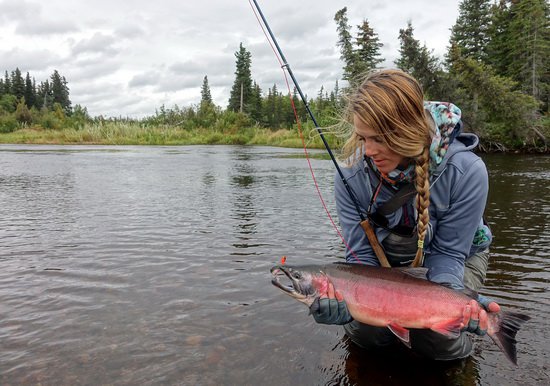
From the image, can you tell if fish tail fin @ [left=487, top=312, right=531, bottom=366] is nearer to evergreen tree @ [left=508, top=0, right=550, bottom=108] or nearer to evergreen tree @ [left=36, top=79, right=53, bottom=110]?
evergreen tree @ [left=508, top=0, right=550, bottom=108]

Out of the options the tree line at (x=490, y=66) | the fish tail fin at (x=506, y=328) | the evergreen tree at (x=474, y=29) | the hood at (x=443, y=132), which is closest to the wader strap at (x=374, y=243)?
the hood at (x=443, y=132)

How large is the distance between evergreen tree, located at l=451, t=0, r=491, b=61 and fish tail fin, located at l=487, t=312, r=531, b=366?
5285cm

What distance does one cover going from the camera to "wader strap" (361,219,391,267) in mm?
3250

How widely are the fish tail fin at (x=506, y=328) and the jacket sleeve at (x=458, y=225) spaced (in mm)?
374

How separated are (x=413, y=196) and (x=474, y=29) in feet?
181

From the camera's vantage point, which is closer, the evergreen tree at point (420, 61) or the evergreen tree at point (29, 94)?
the evergreen tree at point (420, 61)

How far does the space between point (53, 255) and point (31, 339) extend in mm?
2768

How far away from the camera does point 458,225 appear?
3.09m

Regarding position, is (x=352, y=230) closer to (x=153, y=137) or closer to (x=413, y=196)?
(x=413, y=196)

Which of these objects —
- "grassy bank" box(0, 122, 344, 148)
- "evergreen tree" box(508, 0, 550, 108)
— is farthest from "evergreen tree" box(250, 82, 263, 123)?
"evergreen tree" box(508, 0, 550, 108)

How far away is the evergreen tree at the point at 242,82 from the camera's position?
239ft

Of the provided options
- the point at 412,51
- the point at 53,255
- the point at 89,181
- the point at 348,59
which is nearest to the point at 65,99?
the point at 348,59

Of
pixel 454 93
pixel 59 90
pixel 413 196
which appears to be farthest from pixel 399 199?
pixel 59 90

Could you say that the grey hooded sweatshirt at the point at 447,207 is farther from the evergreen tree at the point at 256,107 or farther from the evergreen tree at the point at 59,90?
the evergreen tree at the point at 59,90
